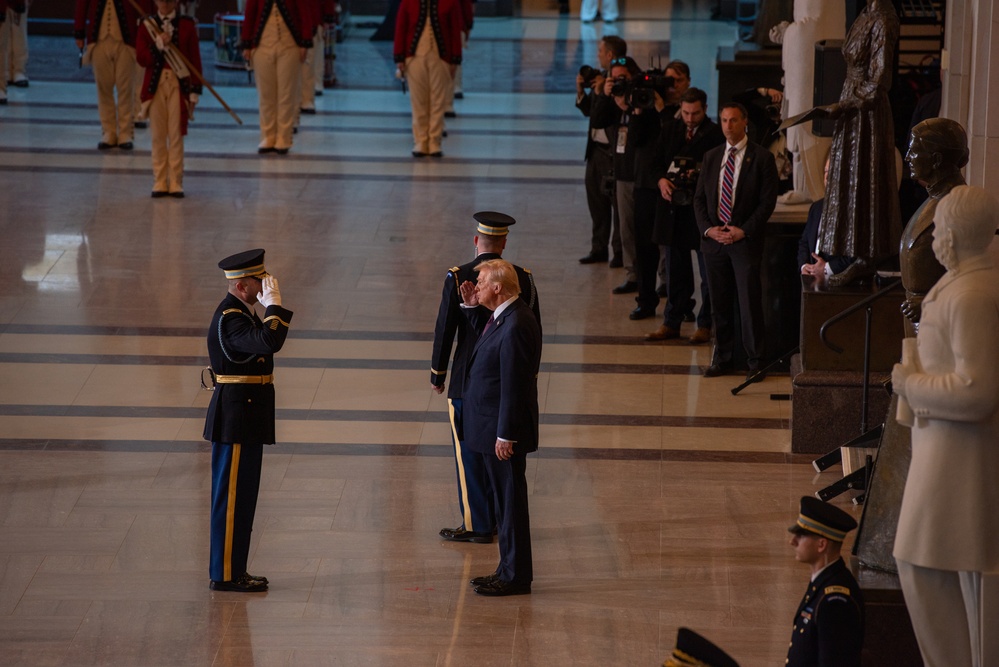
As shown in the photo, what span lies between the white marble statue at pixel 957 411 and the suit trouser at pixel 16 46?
15.4m

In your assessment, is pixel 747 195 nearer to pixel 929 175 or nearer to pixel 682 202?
pixel 682 202

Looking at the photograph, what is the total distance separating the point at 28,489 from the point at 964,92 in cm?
516

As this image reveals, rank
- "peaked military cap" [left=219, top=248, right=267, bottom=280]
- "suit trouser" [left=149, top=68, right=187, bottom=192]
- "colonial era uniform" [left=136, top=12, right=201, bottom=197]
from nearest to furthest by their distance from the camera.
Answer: "peaked military cap" [left=219, top=248, right=267, bottom=280] < "colonial era uniform" [left=136, top=12, right=201, bottom=197] < "suit trouser" [left=149, top=68, right=187, bottom=192]

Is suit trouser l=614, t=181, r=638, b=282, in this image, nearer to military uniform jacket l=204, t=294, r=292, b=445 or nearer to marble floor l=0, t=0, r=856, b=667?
marble floor l=0, t=0, r=856, b=667

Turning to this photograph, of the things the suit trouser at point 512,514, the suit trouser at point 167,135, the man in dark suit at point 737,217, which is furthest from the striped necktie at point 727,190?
the suit trouser at point 167,135

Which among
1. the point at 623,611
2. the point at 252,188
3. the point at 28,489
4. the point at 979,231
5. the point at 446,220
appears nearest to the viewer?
the point at 979,231

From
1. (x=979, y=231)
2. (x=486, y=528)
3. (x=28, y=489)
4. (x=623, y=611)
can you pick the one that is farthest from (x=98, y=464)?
(x=979, y=231)

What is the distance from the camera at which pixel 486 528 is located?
249 inches

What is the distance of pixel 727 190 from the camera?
27.0ft

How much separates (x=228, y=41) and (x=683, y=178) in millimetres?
12598

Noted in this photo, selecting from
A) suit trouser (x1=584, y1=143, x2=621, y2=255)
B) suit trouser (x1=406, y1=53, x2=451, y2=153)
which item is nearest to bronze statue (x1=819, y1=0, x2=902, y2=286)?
suit trouser (x1=584, y1=143, x2=621, y2=255)

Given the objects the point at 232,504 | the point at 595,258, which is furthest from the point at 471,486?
the point at 595,258

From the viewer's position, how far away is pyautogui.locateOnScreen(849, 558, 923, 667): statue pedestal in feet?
15.9

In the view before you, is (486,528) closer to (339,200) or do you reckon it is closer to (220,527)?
(220,527)
